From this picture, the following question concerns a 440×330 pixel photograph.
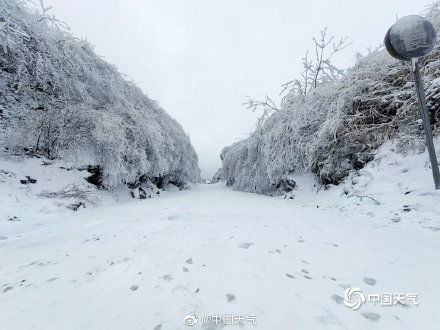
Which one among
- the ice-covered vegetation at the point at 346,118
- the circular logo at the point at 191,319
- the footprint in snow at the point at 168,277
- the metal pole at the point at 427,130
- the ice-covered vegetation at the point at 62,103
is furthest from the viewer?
the ice-covered vegetation at the point at 62,103

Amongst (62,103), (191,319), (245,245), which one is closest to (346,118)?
(245,245)

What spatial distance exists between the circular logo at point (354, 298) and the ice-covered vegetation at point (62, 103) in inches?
253

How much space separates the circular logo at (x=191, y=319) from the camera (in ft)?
3.70

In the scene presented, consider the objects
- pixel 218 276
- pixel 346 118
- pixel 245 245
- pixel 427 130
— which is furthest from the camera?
pixel 346 118

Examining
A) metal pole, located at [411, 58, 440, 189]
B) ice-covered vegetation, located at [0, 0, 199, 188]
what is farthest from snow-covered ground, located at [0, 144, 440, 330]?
ice-covered vegetation, located at [0, 0, 199, 188]

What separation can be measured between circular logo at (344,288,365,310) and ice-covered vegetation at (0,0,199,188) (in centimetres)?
643

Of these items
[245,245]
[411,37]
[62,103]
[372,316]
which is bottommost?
[372,316]

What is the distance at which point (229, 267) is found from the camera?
5.54 feet

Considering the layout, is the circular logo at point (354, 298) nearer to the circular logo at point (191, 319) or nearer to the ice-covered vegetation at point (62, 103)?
the circular logo at point (191, 319)

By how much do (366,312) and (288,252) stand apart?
31.9 inches

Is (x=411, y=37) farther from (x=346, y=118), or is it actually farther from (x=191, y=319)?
(x=191, y=319)

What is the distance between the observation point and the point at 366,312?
1200 mm

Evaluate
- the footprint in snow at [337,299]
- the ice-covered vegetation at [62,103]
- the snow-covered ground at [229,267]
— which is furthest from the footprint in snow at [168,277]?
the ice-covered vegetation at [62,103]

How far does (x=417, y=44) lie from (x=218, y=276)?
4.02m
